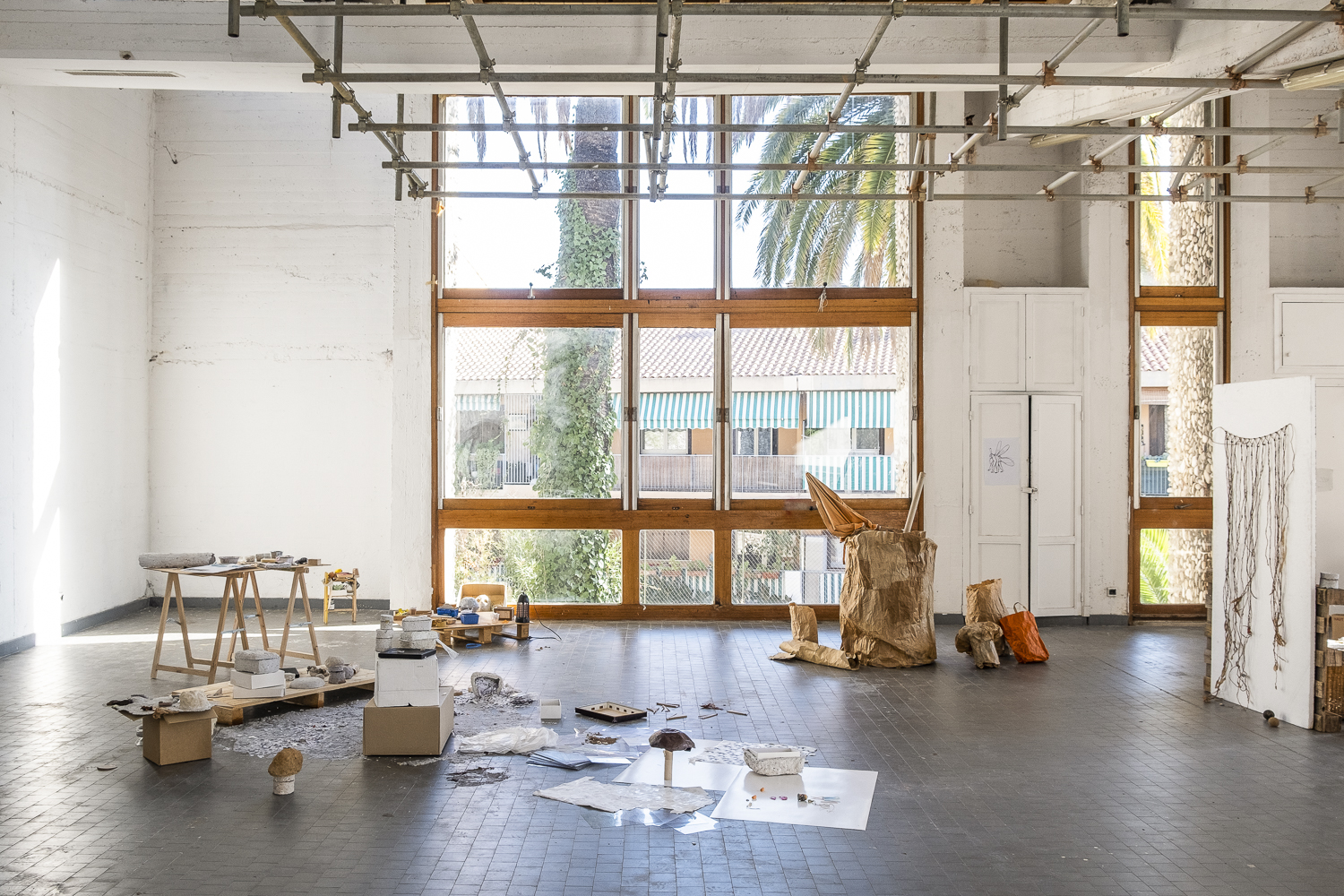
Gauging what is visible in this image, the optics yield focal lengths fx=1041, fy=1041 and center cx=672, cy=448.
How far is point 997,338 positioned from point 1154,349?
69.6 inches

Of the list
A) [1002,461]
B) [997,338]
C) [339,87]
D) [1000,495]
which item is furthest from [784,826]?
[997,338]

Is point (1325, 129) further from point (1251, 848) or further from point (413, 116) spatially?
point (413, 116)

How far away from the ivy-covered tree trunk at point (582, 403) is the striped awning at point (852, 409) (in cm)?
212

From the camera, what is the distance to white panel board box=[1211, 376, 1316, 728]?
6566 millimetres

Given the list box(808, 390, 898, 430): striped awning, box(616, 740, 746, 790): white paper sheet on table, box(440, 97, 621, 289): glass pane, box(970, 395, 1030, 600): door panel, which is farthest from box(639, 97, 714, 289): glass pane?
box(616, 740, 746, 790): white paper sheet on table

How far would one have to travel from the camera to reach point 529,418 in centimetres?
1081

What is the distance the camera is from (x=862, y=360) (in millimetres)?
10883

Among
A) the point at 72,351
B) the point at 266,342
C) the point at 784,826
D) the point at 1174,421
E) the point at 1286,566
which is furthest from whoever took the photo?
the point at 266,342

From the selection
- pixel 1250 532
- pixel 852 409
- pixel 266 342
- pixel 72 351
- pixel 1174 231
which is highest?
pixel 1174 231

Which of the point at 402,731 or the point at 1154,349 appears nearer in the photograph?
the point at 402,731

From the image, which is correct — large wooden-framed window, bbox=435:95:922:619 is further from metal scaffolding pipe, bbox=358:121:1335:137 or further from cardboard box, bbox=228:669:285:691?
cardboard box, bbox=228:669:285:691

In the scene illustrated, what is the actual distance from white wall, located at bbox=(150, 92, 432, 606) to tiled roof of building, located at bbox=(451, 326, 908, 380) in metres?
1.44

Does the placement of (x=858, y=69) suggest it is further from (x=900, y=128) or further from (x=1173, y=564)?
(x=1173, y=564)

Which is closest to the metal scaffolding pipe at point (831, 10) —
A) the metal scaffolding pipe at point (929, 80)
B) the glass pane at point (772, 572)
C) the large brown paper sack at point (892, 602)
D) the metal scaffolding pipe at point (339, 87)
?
the metal scaffolding pipe at point (339, 87)
